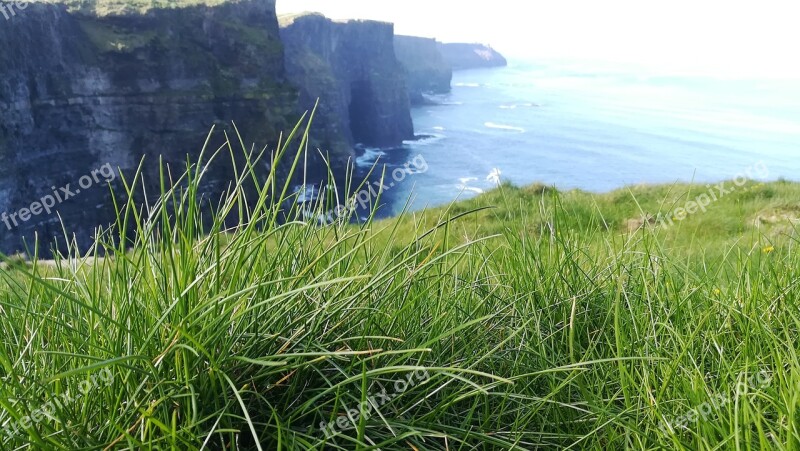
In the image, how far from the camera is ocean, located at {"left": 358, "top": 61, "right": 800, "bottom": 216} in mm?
60188

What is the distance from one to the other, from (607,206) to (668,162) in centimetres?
5987

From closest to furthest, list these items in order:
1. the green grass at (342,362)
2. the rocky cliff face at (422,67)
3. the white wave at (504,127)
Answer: the green grass at (342,362)
the white wave at (504,127)
the rocky cliff face at (422,67)

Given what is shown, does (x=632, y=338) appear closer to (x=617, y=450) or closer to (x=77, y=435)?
(x=617, y=450)

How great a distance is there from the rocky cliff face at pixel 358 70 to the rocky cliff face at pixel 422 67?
1064 inches

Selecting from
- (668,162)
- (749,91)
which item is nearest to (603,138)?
(668,162)

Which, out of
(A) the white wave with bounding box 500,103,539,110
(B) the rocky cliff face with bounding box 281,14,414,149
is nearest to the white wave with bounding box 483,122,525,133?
(B) the rocky cliff face with bounding box 281,14,414,149

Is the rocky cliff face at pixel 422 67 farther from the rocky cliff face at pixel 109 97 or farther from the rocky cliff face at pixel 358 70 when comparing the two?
the rocky cliff face at pixel 109 97

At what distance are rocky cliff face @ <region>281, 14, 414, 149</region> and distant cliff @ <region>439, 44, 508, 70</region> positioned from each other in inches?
2100

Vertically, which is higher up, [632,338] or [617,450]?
[632,338]

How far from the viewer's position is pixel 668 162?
62.8 m

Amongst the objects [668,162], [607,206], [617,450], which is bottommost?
[668,162]

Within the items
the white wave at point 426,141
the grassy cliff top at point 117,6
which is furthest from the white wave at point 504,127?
the grassy cliff top at point 117,6

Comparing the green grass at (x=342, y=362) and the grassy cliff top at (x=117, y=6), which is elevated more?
the grassy cliff top at (x=117, y=6)

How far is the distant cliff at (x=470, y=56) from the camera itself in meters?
156
